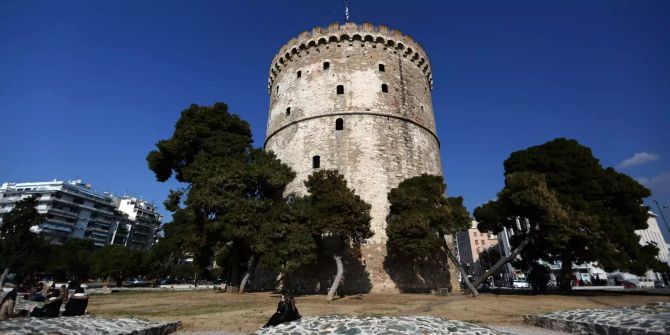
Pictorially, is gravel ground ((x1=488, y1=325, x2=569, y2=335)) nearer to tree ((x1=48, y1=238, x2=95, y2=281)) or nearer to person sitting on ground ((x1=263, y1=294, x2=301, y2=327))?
person sitting on ground ((x1=263, y1=294, x2=301, y2=327))

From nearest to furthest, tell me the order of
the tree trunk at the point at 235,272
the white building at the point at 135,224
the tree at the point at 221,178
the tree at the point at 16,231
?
the tree at the point at 221,178
the tree trunk at the point at 235,272
the tree at the point at 16,231
the white building at the point at 135,224

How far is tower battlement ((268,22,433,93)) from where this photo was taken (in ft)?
74.5

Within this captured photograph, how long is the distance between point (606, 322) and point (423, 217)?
361 inches

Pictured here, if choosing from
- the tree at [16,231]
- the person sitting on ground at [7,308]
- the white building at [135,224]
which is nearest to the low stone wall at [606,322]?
the person sitting on ground at [7,308]

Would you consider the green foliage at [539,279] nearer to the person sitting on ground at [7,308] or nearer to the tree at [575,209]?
the tree at [575,209]

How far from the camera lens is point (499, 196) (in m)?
17.9

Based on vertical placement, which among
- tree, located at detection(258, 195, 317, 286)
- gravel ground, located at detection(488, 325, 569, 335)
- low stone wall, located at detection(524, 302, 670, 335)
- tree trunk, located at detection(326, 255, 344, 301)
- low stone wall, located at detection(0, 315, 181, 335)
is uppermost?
tree, located at detection(258, 195, 317, 286)

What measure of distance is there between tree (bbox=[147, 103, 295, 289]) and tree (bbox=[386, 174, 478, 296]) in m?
6.04

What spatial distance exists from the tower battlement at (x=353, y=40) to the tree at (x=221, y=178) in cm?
685

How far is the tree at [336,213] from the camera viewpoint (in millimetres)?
14859

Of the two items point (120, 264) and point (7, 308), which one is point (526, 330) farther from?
point (120, 264)

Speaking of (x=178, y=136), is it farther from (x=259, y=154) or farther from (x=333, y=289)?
→ (x=333, y=289)

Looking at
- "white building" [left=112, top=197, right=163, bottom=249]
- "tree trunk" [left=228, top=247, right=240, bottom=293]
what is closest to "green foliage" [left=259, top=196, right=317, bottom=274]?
"tree trunk" [left=228, top=247, right=240, bottom=293]

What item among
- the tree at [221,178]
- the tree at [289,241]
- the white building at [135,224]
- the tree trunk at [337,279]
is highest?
the white building at [135,224]
